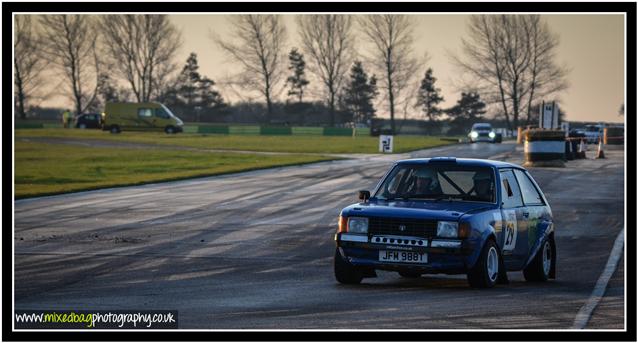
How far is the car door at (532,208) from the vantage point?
1263cm

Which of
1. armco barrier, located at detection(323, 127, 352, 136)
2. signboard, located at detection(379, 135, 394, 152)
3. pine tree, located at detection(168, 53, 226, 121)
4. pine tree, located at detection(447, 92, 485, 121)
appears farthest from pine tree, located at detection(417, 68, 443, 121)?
signboard, located at detection(379, 135, 394, 152)

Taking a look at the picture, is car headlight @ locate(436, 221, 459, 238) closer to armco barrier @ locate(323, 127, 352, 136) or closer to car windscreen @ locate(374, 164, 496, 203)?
car windscreen @ locate(374, 164, 496, 203)

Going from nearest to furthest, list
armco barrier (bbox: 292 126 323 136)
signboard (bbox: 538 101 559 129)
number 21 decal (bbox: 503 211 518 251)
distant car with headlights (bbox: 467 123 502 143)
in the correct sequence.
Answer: number 21 decal (bbox: 503 211 518 251) < signboard (bbox: 538 101 559 129) < distant car with headlights (bbox: 467 123 502 143) < armco barrier (bbox: 292 126 323 136)

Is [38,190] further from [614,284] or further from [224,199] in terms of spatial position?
[614,284]

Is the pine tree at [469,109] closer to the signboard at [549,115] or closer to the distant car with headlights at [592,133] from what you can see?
the distant car with headlights at [592,133]

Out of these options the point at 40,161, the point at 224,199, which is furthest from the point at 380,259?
the point at 40,161

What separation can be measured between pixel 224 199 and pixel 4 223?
871 centimetres

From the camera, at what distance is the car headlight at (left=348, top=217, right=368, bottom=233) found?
1141 cm

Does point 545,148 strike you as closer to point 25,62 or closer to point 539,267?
point 539,267

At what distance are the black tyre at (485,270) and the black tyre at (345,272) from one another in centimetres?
124

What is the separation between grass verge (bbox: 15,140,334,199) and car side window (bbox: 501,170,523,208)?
15.8 meters

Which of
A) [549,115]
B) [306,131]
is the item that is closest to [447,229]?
[549,115]

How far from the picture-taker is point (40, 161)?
44094 mm

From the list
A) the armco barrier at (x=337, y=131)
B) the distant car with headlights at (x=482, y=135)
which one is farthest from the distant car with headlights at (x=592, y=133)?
the armco barrier at (x=337, y=131)
